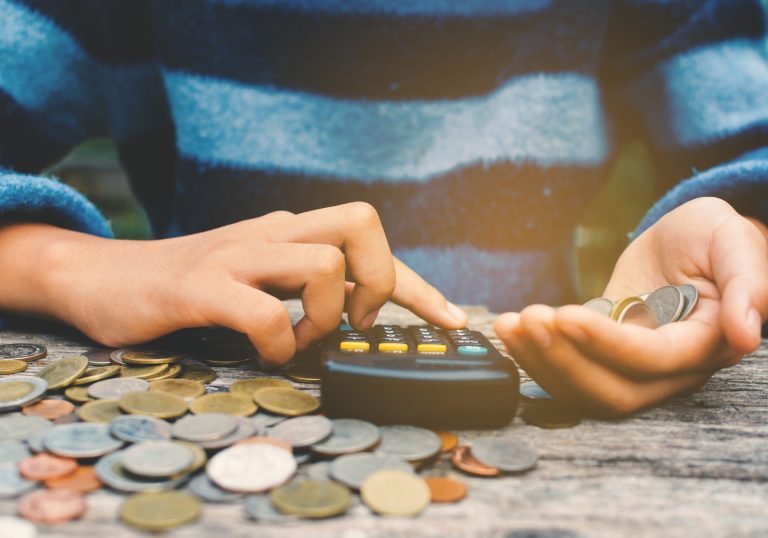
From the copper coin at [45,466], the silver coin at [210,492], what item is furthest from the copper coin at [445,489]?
the copper coin at [45,466]

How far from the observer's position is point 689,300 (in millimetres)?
568

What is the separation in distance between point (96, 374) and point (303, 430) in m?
0.24

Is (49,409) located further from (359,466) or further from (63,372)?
(359,466)

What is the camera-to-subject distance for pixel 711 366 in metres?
0.52

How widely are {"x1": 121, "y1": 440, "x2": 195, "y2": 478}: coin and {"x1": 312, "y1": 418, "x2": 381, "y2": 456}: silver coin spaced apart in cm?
8

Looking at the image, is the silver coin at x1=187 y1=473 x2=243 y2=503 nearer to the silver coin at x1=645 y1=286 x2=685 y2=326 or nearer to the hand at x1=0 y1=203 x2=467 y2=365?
the hand at x1=0 y1=203 x2=467 y2=365

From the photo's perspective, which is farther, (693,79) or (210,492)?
(693,79)

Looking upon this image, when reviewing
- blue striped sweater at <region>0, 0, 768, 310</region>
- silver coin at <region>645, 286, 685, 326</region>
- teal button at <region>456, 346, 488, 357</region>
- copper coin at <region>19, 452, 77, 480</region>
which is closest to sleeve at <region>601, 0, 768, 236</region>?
blue striped sweater at <region>0, 0, 768, 310</region>

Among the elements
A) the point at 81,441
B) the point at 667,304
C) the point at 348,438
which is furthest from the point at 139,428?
the point at 667,304

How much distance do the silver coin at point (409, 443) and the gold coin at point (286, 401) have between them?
7 centimetres

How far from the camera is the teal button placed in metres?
0.52

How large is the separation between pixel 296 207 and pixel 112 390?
637 millimetres

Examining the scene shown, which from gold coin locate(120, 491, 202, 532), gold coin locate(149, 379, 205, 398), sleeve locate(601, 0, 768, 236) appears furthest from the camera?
sleeve locate(601, 0, 768, 236)

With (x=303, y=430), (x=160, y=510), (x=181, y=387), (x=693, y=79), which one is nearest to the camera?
(x=160, y=510)
